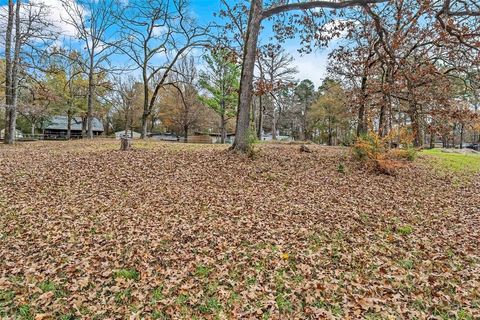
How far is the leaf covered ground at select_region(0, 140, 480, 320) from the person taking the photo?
3332 mm

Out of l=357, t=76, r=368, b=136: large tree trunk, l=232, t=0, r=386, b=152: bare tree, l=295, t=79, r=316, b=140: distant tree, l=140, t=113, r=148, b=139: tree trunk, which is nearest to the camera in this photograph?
l=232, t=0, r=386, b=152: bare tree

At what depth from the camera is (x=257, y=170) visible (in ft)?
27.6

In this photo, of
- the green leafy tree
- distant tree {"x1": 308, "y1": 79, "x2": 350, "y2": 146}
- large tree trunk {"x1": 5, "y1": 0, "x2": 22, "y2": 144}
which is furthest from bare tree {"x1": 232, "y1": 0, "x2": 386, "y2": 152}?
distant tree {"x1": 308, "y1": 79, "x2": 350, "y2": 146}

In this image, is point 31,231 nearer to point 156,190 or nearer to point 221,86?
point 156,190

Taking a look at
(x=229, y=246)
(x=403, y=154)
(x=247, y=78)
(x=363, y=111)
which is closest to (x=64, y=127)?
(x=247, y=78)

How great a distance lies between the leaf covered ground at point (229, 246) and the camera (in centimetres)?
333

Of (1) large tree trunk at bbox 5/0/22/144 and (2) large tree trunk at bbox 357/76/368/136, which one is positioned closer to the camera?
(1) large tree trunk at bbox 5/0/22/144

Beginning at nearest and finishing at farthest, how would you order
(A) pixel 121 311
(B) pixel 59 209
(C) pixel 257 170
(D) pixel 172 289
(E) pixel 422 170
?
(A) pixel 121 311, (D) pixel 172 289, (B) pixel 59 209, (C) pixel 257 170, (E) pixel 422 170

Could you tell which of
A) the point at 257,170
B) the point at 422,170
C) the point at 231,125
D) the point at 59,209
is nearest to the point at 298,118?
the point at 231,125

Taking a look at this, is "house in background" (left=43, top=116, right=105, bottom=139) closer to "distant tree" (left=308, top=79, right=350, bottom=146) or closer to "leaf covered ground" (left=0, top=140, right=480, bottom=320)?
"distant tree" (left=308, top=79, right=350, bottom=146)

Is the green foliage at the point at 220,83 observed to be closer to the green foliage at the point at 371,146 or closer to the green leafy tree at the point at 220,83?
the green leafy tree at the point at 220,83

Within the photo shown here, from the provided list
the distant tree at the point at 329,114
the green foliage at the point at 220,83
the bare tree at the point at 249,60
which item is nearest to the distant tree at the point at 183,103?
the green foliage at the point at 220,83

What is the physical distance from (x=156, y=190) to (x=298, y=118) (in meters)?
38.8

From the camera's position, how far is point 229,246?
14.7ft
